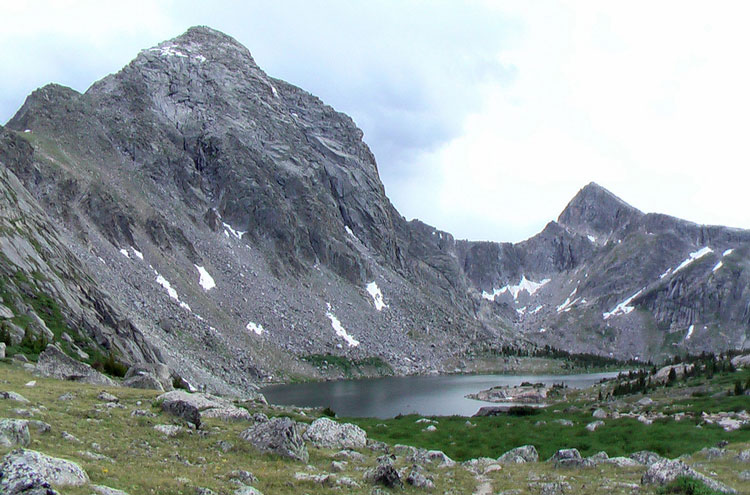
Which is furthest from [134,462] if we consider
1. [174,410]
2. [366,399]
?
[366,399]

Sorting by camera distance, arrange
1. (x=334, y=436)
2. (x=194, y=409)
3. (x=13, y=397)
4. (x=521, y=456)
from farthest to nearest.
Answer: (x=521, y=456)
(x=334, y=436)
(x=194, y=409)
(x=13, y=397)

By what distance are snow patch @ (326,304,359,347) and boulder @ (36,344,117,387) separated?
12885 centimetres

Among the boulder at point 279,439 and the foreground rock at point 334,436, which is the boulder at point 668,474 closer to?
the boulder at point 279,439

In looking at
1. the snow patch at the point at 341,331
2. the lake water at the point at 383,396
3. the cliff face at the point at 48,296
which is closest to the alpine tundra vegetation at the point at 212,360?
the cliff face at the point at 48,296

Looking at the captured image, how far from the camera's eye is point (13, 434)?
1480cm

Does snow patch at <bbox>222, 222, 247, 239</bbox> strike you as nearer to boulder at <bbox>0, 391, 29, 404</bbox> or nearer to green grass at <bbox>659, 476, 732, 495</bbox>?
boulder at <bbox>0, 391, 29, 404</bbox>

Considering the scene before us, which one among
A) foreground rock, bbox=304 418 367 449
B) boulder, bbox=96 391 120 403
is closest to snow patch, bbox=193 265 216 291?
boulder, bbox=96 391 120 403

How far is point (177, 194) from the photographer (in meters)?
169

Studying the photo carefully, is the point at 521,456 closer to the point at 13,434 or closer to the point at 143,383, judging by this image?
the point at 13,434

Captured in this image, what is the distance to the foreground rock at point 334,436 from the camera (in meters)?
26.3

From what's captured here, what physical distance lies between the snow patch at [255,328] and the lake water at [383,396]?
21168mm

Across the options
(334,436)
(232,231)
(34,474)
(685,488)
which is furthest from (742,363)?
(232,231)

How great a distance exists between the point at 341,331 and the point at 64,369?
13330cm

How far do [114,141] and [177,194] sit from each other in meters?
24.8
